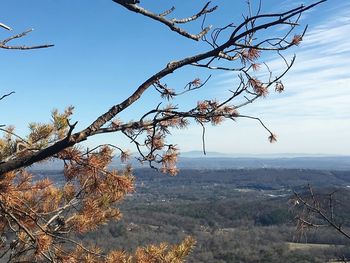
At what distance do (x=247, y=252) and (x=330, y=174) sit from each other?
102m

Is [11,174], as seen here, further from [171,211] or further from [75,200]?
[171,211]

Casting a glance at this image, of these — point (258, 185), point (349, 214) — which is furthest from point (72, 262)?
point (258, 185)

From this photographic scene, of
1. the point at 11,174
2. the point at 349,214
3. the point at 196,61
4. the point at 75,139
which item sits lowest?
the point at 349,214

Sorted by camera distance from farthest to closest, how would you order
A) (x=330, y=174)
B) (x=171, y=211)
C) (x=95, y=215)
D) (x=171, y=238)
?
(x=330, y=174) → (x=171, y=211) → (x=171, y=238) → (x=95, y=215)

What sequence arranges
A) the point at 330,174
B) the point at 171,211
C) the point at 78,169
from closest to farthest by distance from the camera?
1. the point at 78,169
2. the point at 171,211
3. the point at 330,174

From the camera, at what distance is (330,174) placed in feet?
526

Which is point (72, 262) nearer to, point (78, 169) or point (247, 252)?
point (78, 169)

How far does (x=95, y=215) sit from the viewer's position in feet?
15.6

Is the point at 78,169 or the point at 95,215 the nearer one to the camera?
the point at 78,169

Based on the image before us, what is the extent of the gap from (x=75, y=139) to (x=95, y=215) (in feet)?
8.24

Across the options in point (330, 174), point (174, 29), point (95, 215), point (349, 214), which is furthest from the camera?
point (330, 174)

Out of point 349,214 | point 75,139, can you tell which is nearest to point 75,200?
point 75,139

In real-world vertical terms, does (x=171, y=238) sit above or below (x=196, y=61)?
below

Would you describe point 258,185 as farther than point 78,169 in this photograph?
Yes
